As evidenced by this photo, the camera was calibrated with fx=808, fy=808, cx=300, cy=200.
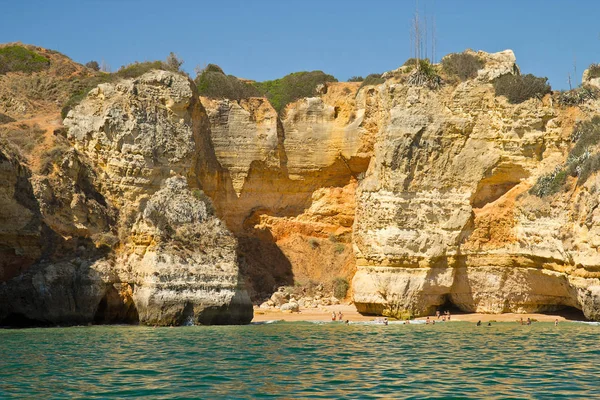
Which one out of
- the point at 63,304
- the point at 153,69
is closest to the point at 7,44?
the point at 153,69

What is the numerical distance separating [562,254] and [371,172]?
1052 centimetres

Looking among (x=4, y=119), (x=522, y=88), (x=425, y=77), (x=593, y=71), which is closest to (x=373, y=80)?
(x=425, y=77)

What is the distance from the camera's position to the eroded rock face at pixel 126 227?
30.9 meters

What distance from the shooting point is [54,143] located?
35625 mm

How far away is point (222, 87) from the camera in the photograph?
44.4 m

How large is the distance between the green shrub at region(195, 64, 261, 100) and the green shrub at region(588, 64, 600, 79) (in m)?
17.6

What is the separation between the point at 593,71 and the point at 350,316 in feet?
54.4

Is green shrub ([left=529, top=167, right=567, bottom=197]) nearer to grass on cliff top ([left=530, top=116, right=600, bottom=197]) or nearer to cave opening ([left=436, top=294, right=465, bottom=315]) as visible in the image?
grass on cliff top ([left=530, top=116, right=600, bottom=197])

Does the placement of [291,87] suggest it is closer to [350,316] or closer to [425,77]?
[425,77]

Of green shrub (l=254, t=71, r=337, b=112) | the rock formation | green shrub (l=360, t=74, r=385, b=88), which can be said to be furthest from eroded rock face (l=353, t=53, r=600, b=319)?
green shrub (l=254, t=71, r=337, b=112)

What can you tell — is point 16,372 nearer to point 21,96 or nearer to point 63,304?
point 63,304

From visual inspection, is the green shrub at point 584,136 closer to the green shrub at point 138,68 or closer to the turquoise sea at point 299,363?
the turquoise sea at point 299,363

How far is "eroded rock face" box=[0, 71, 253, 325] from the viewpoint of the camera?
30.9 metres

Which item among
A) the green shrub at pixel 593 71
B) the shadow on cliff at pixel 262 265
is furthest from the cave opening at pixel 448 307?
the green shrub at pixel 593 71
